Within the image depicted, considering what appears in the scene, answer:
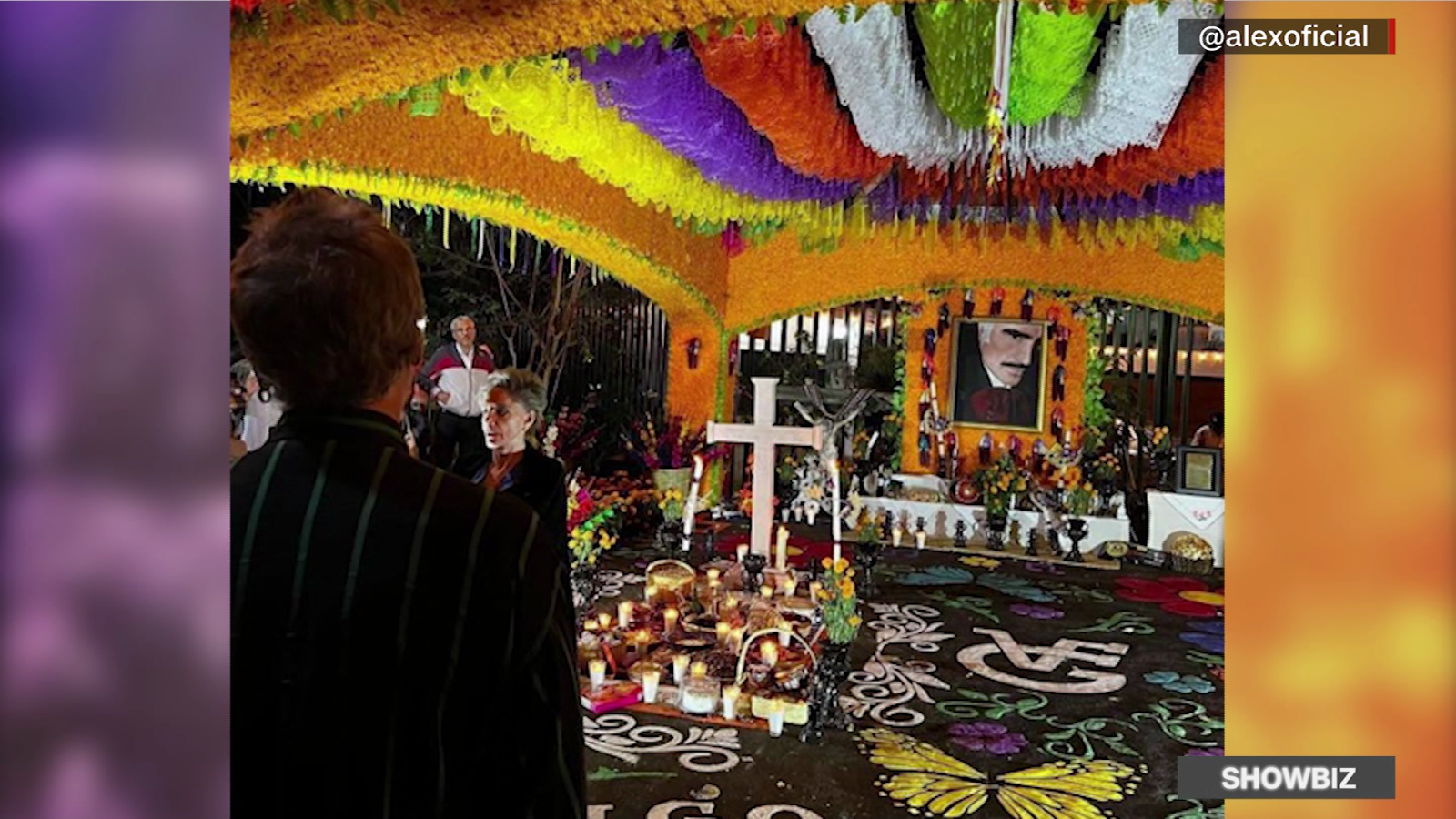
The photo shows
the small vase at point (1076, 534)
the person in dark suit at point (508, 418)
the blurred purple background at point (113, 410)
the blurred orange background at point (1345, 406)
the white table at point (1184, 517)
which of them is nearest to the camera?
the blurred purple background at point (113, 410)

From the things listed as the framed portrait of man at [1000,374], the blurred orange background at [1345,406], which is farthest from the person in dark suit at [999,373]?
the blurred orange background at [1345,406]

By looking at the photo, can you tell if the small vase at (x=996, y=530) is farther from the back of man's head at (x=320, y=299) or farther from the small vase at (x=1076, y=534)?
the back of man's head at (x=320, y=299)

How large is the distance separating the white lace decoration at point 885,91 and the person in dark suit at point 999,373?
368 cm

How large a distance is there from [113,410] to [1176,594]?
6.44 metres

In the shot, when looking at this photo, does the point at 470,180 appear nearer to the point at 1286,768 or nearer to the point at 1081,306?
the point at 1286,768

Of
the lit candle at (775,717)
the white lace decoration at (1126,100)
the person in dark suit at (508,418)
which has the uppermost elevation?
the white lace decoration at (1126,100)

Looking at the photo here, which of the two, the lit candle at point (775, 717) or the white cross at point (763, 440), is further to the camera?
the white cross at point (763, 440)

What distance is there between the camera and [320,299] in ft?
3.29

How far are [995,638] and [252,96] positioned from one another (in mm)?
4066

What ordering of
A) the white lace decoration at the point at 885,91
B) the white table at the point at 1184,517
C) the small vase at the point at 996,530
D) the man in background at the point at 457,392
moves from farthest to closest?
the small vase at the point at 996,530 → the white table at the point at 1184,517 → the man in background at the point at 457,392 → the white lace decoration at the point at 885,91

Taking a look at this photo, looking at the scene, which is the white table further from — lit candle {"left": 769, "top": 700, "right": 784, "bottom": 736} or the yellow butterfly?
lit candle {"left": 769, "top": 700, "right": 784, "bottom": 736}

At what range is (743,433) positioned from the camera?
550 centimetres

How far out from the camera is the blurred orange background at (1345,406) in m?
0.99

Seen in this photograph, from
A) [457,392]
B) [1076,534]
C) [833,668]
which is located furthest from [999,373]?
[833,668]
